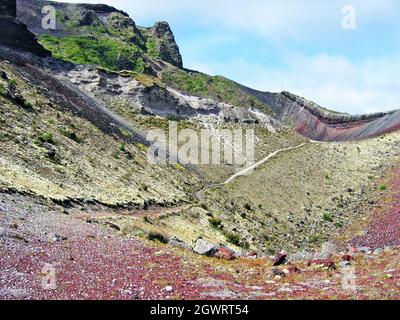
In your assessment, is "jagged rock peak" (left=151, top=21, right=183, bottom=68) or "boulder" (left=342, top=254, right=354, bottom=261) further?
"jagged rock peak" (left=151, top=21, right=183, bottom=68)

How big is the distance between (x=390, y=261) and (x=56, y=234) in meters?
15.4

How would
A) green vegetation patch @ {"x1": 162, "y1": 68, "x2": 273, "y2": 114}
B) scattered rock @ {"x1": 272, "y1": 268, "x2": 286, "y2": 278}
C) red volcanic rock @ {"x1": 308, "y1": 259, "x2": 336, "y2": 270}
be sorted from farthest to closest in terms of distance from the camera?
green vegetation patch @ {"x1": 162, "y1": 68, "x2": 273, "y2": 114} < red volcanic rock @ {"x1": 308, "y1": 259, "x2": 336, "y2": 270} < scattered rock @ {"x1": 272, "y1": 268, "x2": 286, "y2": 278}

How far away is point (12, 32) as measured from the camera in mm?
80500

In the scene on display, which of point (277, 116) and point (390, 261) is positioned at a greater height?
point (277, 116)

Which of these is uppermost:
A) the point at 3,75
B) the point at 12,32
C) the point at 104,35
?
the point at 104,35

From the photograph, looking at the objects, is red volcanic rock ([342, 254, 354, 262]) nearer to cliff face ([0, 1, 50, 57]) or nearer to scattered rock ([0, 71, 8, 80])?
scattered rock ([0, 71, 8, 80])

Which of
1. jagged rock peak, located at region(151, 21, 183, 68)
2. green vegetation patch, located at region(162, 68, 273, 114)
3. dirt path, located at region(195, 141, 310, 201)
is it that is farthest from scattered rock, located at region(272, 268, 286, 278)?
jagged rock peak, located at region(151, 21, 183, 68)

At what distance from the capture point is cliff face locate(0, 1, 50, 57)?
79188 millimetres

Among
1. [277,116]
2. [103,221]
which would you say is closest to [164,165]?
[103,221]

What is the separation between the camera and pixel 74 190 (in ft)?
120

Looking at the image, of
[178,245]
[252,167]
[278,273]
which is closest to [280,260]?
[278,273]

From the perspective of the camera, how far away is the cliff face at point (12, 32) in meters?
79.2

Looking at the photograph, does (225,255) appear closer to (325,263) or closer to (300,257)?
(300,257)
